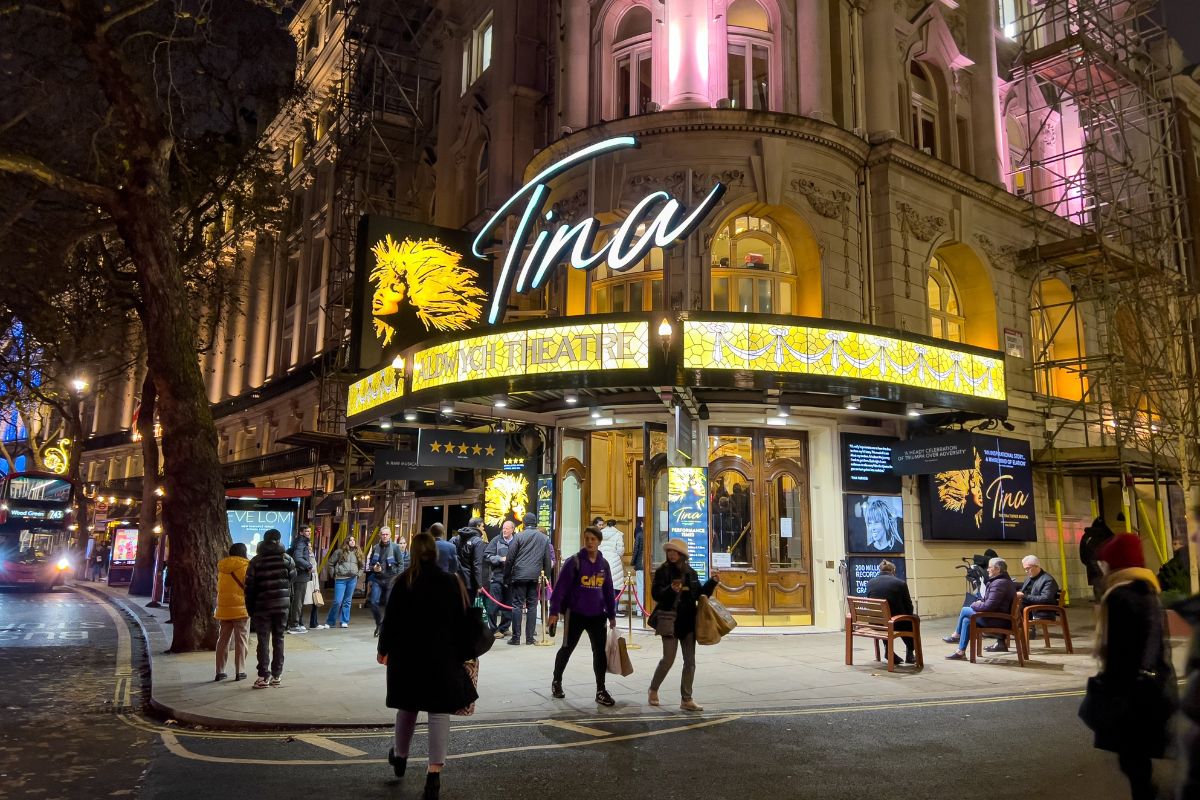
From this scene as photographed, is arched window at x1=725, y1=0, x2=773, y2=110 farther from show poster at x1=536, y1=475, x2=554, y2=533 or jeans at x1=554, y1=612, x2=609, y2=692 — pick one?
jeans at x1=554, y1=612, x2=609, y2=692

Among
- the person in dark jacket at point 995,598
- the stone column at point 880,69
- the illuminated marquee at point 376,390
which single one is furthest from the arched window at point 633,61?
the person in dark jacket at point 995,598

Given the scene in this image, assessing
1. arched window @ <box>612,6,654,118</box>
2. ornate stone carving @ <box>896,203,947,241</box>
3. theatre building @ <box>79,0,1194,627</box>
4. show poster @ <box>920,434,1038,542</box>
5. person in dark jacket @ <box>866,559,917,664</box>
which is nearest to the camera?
person in dark jacket @ <box>866,559,917,664</box>

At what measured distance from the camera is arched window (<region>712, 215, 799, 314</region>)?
16.9 m

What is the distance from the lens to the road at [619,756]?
5973mm

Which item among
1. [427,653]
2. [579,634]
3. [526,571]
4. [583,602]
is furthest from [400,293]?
[427,653]

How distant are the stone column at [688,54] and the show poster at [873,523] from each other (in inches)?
336

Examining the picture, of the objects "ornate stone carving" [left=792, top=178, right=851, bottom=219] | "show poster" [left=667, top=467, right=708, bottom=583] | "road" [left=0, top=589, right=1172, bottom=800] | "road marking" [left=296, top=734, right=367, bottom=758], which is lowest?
"road marking" [left=296, top=734, right=367, bottom=758]

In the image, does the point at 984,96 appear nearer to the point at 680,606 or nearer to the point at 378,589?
the point at 680,606

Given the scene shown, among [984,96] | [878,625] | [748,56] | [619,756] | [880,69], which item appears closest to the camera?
[619,756]

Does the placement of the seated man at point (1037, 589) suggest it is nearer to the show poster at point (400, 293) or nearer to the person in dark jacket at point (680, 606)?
the person in dark jacket at point (680, 606)

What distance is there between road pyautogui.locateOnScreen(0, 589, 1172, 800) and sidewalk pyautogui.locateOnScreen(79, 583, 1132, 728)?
41cm

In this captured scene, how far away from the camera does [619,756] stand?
6.84m

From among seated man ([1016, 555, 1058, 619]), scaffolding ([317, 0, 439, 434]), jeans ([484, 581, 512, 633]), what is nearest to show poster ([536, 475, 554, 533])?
jeans ([484, 581, 512, 633])

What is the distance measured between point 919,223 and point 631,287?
6.90m
